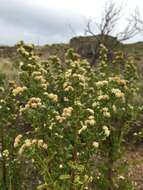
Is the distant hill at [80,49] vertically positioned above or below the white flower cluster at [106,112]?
above

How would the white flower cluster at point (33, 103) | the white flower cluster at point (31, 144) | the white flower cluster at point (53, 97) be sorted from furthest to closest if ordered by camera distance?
the white flower cluster at point (53, 97) < the white flower cluster at point (33, 103) < the white flower cluster at point (31, 144)

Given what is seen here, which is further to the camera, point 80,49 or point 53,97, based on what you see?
point 80,49

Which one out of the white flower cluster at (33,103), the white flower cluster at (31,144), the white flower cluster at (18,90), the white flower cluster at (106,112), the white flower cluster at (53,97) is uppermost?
the white flower cluster at (18,90)

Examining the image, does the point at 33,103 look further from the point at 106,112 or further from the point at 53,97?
the point at 106,112

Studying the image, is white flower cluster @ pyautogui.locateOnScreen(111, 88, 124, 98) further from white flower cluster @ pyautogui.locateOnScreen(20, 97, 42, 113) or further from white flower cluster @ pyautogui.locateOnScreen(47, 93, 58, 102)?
white flower cluster @ pyautogui.locateOnScreen(20, 97, 42, 113)

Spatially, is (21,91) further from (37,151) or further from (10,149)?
(10,149)

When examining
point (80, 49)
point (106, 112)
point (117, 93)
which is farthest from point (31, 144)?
point (80, 49)

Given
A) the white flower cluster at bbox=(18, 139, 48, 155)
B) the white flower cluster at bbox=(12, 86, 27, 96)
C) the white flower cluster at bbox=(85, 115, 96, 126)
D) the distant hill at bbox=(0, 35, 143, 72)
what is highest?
the distant hill at bbox=(0, 35, 143, 72)

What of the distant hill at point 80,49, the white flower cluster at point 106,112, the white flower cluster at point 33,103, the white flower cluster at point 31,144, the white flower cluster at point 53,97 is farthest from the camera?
the distant hill at point 80,49

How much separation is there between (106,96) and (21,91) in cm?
94

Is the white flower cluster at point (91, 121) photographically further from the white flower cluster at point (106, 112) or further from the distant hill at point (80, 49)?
the distant hill at point (80, 49)

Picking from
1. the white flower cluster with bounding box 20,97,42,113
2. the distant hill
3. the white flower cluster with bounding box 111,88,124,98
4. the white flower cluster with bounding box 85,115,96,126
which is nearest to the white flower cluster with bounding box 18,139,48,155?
the white flower cluster with bounding box 20,97,42,113

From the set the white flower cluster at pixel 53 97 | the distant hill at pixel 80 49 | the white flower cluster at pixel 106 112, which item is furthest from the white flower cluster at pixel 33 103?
the distant hill at pixel 80 49

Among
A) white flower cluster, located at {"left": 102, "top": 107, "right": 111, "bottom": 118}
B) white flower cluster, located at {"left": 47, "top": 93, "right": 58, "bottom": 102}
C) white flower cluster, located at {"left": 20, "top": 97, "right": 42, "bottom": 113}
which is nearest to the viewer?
white flower cluster, located at {"left": 102, "top": 107, "right": 111, "bottom": 118}
